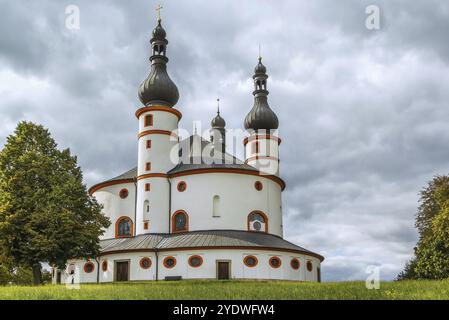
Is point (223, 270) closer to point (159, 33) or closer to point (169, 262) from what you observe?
point (169, 262)

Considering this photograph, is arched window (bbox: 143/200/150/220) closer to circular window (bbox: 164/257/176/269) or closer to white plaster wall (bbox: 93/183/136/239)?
white plaster wall (bbox: 93/183/136/239)

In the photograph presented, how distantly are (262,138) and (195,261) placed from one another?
18260 millimetres

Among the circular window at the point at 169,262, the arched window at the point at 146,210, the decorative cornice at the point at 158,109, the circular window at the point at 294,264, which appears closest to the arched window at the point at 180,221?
the arched window at the point at 146,210

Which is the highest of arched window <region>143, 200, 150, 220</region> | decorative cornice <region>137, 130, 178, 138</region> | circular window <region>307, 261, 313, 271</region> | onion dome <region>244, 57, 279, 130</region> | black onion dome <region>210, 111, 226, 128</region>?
black onion dome <region>210, 111, 226, 128</region>

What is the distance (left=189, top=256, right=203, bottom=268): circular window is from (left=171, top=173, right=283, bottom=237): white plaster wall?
Answer: 417cm

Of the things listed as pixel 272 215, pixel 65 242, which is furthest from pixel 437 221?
pixel 65 242

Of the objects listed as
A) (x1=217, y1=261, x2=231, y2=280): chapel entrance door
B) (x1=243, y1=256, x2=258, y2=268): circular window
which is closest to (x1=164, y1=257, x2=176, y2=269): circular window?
(x1=217, y1=261, x2=231, y2=280): chapel entrance door

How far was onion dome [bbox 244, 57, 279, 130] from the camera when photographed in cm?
5709

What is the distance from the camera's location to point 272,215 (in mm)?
49500

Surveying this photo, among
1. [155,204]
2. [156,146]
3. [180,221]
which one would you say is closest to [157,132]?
[156,146]

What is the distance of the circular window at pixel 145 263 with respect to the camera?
44.2 metres

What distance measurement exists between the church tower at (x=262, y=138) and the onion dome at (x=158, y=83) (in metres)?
9.65

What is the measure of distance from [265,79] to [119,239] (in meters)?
23.3
